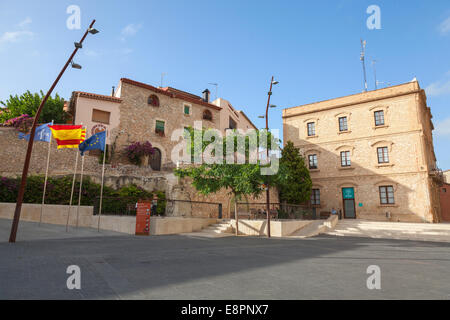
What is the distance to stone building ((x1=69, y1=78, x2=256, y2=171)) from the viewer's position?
24.6 m

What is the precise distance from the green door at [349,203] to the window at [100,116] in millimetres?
22852

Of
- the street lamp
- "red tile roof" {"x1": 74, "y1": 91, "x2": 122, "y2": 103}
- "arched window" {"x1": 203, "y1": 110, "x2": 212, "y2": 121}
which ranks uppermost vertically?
"arched window" {"x1": 203, "y1": 110, "x2": 212, "y2": 121}

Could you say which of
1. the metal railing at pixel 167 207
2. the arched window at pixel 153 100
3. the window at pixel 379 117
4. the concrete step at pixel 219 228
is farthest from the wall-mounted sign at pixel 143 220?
the window at pixel 379 117

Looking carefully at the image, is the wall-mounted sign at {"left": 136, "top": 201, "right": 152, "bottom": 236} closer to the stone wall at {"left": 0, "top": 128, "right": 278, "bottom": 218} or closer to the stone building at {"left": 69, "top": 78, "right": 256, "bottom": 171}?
the stone wall at {"left": 0, "top": 128, "right": 278, "bottom": 218}

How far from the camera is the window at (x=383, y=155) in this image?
23.4 meters

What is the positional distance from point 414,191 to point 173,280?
2332cm

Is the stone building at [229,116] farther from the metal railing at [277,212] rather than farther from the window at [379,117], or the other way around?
the window at [379,117]

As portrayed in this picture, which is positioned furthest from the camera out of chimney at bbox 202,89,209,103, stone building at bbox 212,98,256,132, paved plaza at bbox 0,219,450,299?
chimney at bbox 202,89,209,103

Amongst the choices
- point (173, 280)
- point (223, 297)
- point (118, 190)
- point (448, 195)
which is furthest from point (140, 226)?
point (448, 195)

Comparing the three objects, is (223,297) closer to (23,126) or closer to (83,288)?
(83,288)

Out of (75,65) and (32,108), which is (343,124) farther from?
(32,108)

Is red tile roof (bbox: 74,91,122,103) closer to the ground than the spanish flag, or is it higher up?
higher up

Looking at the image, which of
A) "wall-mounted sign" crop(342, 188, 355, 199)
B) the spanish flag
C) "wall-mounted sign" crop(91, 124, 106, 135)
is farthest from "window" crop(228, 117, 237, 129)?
Answer: the spanish flag

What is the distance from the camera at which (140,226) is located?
13.8 m
